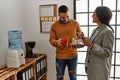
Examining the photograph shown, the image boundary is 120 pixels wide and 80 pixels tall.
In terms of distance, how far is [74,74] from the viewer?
2.57m

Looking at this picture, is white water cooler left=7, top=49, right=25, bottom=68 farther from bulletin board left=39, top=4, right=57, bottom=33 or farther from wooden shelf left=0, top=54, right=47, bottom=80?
bulletin board left=39, top=4, right=57, bottom=33

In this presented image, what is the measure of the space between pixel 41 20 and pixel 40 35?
0.91ft

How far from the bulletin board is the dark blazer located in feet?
4.11

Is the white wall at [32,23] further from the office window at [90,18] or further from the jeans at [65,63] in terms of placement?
the jeans at [65,63]

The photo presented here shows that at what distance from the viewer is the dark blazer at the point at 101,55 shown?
1.73 m

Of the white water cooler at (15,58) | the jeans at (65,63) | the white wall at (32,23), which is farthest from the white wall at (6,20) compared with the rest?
the jeans at (65,63)

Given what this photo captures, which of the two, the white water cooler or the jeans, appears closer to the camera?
the white water cooler

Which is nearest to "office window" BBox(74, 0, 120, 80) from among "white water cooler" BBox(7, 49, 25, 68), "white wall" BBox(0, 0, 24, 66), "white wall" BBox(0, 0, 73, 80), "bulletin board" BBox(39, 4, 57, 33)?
"white wall" BBox(0, 0, 73, 80)

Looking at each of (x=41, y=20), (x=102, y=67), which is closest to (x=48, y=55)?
(x=41, y=20)

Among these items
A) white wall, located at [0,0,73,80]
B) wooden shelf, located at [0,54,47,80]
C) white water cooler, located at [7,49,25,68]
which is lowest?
wooden shelf, located at [0,54,47,80]

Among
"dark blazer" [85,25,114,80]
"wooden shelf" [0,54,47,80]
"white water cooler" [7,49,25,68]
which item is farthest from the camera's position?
"white water cooler" [7,49,25,68]

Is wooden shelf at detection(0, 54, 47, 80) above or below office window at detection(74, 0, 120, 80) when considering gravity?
below

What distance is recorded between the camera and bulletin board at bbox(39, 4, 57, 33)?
9.58 ft

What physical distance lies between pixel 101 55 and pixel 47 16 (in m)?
1.48
